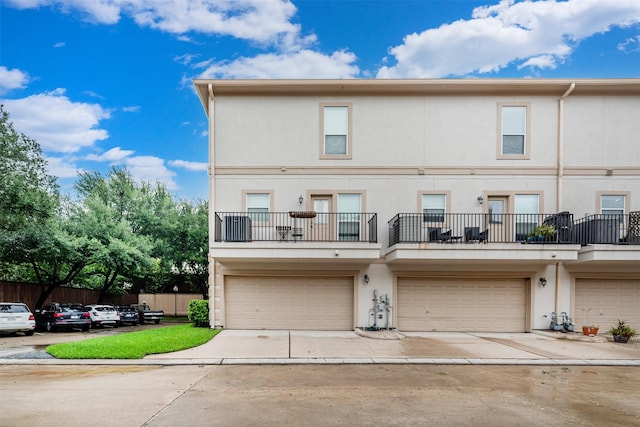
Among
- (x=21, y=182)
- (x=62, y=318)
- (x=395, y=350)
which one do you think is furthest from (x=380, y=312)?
(x=21, y=182)

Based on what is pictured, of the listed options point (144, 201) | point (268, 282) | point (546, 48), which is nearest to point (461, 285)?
point (268, 282)

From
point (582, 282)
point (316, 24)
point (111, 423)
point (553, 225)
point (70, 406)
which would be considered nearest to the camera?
point (111, 423)

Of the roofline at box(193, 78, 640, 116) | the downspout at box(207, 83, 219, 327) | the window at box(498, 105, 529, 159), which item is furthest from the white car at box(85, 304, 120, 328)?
the window at box(498, 105, 529, 159)

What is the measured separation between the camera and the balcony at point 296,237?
1160cm

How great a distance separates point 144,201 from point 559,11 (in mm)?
21947

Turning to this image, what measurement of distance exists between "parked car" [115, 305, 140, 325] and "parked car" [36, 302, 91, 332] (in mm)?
2242

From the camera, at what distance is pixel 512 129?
42.6 ft

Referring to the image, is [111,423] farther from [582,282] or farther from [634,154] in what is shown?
[634,154]

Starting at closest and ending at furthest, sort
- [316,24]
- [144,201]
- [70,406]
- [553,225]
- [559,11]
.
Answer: [70,406] → [553,225] → [559,11] → [316,24] → [144,201]

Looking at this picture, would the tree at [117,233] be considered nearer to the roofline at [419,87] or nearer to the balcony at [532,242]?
the roofline at [419,87]

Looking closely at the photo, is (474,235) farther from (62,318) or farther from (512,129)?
(62,318)

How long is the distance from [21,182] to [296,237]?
38.3ft

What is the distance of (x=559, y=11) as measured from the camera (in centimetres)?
1398

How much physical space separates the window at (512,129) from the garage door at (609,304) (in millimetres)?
5383
